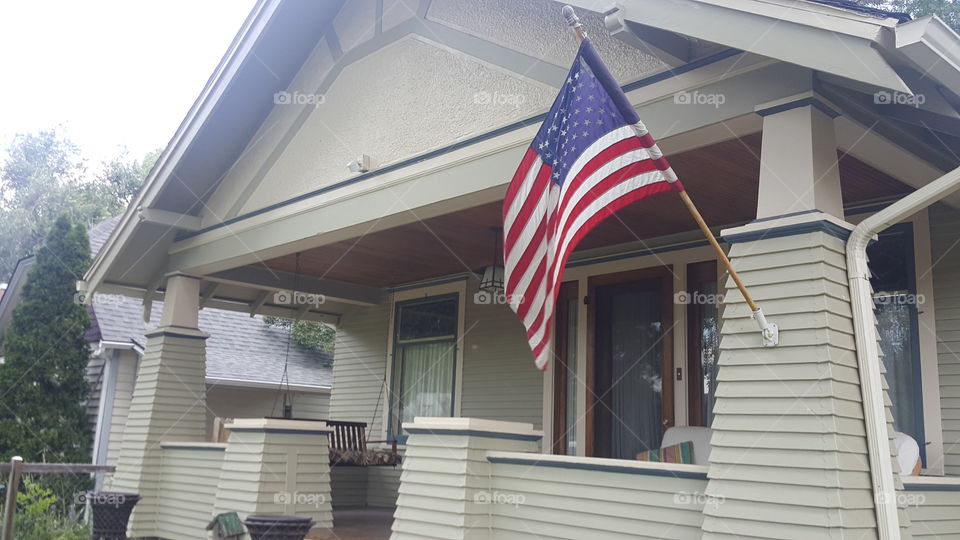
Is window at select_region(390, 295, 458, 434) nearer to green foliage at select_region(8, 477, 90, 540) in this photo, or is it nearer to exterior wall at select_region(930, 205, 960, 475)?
green foliage at select_region(8, 477, 90, 540)

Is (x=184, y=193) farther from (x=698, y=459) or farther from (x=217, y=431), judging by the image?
(x=698, y=459)

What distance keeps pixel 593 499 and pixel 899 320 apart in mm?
2768

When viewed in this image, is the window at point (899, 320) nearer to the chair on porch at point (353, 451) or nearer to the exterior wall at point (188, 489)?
the chair on porch at point (353, 451)

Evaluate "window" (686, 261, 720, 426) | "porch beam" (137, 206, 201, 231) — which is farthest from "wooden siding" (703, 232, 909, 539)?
"porch beam" (137, 206, 201, 231)

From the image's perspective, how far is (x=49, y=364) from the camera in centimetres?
1173

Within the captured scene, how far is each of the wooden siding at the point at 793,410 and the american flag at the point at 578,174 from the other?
29.2 inches

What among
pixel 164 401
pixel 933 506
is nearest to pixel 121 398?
pixel 164 401

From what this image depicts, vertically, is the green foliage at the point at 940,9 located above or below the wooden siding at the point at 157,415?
above

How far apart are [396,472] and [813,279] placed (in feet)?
22.2

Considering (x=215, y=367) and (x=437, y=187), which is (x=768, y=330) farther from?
(x=215, y=367)

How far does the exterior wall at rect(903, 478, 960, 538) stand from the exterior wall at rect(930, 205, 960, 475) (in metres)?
1.27

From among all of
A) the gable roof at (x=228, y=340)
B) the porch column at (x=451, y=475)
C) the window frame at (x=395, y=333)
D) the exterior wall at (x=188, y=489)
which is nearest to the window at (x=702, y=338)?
the porch column at (x=451, y=475)

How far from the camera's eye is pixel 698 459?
254 inches

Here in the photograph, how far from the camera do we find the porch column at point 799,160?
4.13 metres
